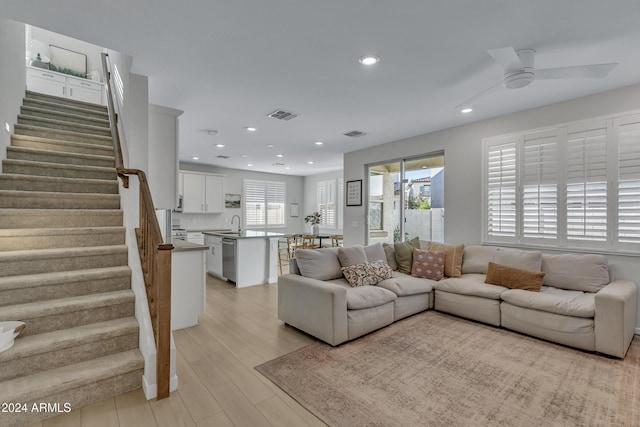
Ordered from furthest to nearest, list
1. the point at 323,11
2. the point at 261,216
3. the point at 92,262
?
the point at 261,216, the point at 92,262, the point at 323,11

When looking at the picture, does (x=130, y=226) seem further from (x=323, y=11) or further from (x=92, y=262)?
(x=323, y=11)

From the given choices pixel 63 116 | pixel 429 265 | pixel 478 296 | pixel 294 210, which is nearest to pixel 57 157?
pixel 63 116

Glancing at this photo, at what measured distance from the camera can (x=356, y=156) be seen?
622cm

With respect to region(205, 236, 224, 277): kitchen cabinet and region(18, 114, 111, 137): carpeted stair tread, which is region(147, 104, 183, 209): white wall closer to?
region(18, 114, 111, 137): carpeted stair tread

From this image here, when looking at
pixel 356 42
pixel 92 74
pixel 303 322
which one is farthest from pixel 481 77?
pixel 92 74

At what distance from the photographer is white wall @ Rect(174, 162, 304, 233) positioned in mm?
7750

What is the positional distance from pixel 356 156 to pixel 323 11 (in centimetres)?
429

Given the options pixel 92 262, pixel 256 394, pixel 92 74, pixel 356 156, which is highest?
pixel 92 74

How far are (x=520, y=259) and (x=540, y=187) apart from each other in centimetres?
100

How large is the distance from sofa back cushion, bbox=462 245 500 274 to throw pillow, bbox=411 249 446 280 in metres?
0.32

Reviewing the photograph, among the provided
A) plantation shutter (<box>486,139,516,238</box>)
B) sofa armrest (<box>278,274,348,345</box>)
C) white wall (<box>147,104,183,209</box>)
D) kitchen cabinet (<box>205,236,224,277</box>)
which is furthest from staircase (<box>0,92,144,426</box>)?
plantation shutter (<box>486,139,516,238</box>)

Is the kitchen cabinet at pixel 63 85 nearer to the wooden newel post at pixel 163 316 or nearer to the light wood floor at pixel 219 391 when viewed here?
the light wood floor at pixel 219 391

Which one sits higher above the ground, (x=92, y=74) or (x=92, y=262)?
(x=92, y=74)

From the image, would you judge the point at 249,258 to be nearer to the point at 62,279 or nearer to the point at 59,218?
the point at 59,218
